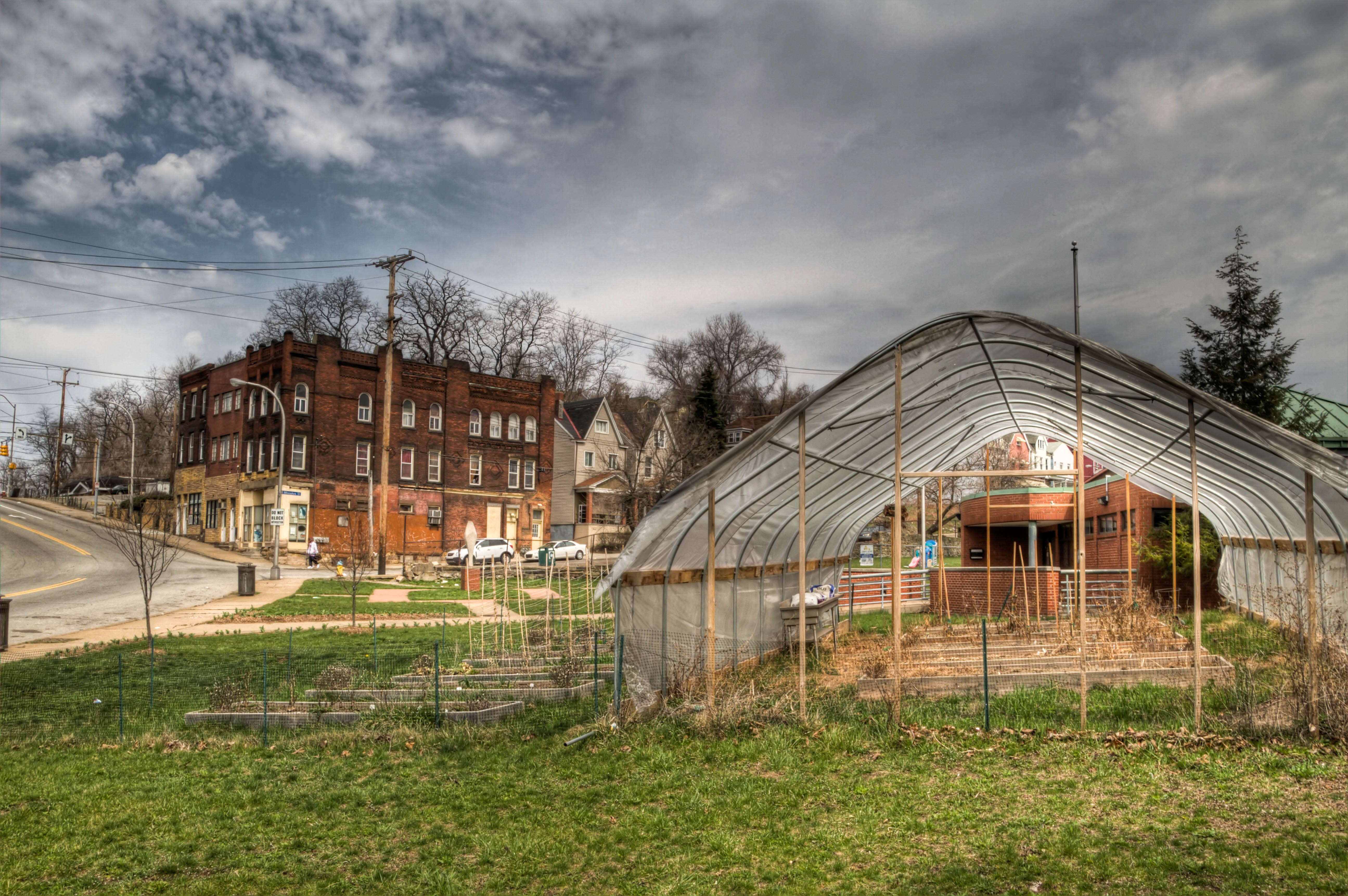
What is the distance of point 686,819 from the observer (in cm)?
764

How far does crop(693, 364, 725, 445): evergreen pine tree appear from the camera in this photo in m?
62.4

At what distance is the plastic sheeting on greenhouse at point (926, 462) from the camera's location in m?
10.6

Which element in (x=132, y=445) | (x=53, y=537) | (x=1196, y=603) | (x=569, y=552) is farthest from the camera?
(x=132, y=445)

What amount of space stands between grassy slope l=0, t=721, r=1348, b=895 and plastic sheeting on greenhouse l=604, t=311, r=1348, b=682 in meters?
2.71

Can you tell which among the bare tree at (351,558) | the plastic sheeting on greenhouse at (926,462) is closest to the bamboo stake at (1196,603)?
the plastic sheeting on greenhouse at (926,462)

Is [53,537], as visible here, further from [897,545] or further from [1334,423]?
[1334,423]

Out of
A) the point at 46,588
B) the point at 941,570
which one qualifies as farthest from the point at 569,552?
the point at 941,570

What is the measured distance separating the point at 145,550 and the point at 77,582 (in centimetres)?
1326

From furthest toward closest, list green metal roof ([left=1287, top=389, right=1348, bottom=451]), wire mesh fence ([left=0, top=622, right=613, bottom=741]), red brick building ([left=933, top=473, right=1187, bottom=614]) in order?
green metal roof ([left=1287, top=389, right=1348, bottom=451]) < red brick building ([left=933, top=473, right=1187, bottom=614]) < wire mesh fence ([left=0, top=622, right=613, bottom=741])

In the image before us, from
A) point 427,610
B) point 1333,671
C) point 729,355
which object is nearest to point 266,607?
point 427,610

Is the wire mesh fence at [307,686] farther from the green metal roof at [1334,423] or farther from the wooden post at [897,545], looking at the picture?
the green metal roof at [1334,423]

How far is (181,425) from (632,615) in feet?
179

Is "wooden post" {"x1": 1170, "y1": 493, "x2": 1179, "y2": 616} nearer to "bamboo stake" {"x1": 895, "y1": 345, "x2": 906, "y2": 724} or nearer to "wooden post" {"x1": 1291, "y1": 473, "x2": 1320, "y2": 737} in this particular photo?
"wooden post" {"x1": 1291, "y1": 473, "x2": 1320, "y2": 737}

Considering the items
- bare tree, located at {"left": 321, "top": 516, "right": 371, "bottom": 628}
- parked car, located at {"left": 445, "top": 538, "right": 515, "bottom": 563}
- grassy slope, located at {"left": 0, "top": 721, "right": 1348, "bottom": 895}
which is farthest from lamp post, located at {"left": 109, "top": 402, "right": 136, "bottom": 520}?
grassy slope, located at {"left": 0, "top": 721, "right": 1348, "bottom": 895}
